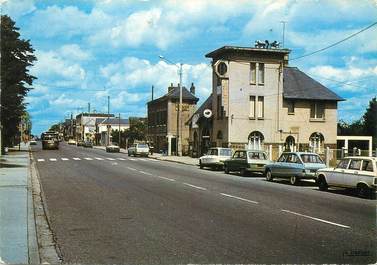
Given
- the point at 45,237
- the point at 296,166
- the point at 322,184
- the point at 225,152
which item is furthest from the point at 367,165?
the point at 225,152

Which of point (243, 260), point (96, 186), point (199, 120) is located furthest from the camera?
point (199, 120)

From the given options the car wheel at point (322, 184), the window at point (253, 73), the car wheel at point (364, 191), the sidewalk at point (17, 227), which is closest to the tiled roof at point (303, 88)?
the window at point (253, 73)

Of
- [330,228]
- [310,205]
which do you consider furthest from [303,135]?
[330,228]

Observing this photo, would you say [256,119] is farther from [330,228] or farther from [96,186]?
[330,228]

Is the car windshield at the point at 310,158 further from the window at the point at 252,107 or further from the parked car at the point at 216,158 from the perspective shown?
the window at the point at 252,107

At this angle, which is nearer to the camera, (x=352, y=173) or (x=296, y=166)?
(x=352, y=173)

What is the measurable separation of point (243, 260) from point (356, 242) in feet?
8.85

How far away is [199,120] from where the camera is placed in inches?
2222

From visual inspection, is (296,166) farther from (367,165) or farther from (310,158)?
(367,165)

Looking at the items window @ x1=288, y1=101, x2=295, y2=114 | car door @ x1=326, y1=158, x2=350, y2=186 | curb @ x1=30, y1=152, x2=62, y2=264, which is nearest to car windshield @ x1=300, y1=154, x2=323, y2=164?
car door @ x1=326, y1=158, x2=350, y2=186

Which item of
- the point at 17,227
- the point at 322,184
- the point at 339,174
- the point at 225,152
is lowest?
the point at 17,227

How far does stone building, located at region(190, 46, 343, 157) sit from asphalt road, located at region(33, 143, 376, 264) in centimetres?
3138

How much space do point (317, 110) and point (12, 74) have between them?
92.1 ft

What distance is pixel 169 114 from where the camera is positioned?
Result: 3027 inches
